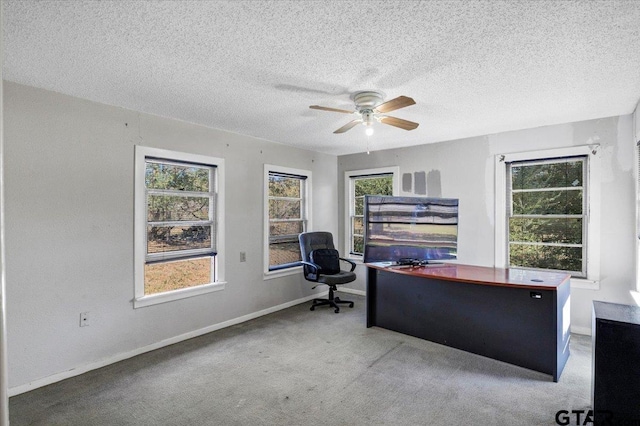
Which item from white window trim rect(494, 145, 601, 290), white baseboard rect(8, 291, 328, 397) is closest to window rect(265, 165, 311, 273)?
white baseboard rect(8, 291, 328, 397)

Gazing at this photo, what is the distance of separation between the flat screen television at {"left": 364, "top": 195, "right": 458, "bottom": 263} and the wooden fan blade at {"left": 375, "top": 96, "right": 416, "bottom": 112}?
1435 mm

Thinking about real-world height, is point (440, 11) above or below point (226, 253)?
above

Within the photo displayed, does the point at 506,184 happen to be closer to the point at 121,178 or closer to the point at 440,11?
the point at 440,11

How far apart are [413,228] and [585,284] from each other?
1982 millimetres

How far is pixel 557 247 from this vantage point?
4.10 metres

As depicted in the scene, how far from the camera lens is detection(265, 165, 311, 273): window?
4914 mm

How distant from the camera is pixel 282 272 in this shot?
16.3 feet

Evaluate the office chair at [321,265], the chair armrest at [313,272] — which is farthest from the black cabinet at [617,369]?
the chair armrest at [313,272]

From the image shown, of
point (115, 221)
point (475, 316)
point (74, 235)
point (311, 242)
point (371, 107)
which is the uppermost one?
point (371, 107)

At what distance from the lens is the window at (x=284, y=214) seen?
4.91 meters

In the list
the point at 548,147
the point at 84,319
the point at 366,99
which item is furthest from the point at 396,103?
the point at 84,319

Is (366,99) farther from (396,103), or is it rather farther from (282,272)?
(282,272)

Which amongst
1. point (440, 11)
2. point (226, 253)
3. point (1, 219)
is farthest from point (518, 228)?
point (1, 219)

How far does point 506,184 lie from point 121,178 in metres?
4.50
